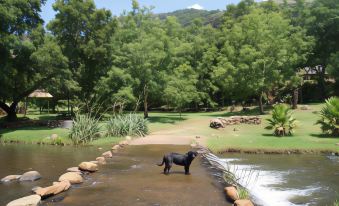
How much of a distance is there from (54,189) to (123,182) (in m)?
2.01

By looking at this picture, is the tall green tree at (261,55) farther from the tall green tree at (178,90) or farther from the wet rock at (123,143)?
the wet rock at (123,143)

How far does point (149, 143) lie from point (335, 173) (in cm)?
902

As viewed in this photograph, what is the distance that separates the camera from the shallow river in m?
8.77

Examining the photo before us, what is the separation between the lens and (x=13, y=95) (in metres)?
29.1

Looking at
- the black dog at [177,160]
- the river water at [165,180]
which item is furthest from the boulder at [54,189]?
the black dog at [177,160]

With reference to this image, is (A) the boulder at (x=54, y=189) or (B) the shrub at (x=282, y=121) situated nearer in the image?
(A) the boulder at (x=54, y=189)

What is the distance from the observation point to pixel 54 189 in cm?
919

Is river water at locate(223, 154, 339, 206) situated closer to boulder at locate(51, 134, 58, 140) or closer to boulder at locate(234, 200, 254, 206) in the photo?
boulder at locate(234, 200, 254, 206)

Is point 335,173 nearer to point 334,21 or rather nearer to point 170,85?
point 170,85

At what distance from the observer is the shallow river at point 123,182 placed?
8773mm

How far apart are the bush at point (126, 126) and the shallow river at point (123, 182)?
4938mm

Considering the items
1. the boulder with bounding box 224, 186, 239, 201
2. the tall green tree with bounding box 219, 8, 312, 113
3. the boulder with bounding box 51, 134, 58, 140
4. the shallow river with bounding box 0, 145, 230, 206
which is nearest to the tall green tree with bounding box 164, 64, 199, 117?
the tall green tree with bounding box 219, 8, 312, 113

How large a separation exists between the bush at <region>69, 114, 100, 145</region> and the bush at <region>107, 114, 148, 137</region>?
1.36 meters

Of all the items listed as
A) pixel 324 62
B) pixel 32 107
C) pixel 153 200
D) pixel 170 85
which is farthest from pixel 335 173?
pixel 32 107
